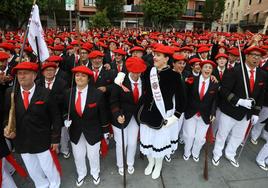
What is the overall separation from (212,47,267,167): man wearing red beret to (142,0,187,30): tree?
24424mm

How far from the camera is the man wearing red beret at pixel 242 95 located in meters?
4.04

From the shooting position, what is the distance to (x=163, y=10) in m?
26.6

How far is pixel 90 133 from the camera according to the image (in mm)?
3637

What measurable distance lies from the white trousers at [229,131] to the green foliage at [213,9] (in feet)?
128

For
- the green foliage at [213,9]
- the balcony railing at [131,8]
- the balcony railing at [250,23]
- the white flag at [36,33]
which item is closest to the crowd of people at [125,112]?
the white flag at [36,33]

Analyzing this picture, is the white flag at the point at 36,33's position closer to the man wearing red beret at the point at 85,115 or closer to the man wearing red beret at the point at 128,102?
the man wearing red beret at the point at 85,115

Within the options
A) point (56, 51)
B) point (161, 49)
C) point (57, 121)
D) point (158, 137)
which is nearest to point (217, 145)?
point (158, 137)

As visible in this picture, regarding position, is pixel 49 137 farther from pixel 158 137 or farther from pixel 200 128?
pixel 200 128

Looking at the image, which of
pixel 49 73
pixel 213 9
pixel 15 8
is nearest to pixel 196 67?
pixel 49 73

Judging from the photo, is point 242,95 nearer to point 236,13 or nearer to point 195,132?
point 195,132

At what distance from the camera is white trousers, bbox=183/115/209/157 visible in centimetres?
448

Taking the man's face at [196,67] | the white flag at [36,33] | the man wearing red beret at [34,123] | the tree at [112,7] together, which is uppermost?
the tree at [112,7]

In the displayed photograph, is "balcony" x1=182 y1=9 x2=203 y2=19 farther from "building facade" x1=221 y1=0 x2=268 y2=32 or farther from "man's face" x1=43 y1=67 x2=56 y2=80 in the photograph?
"man's face" x1=43 y1=67 x2=56 y2=80

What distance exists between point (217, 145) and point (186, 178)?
1.05m
